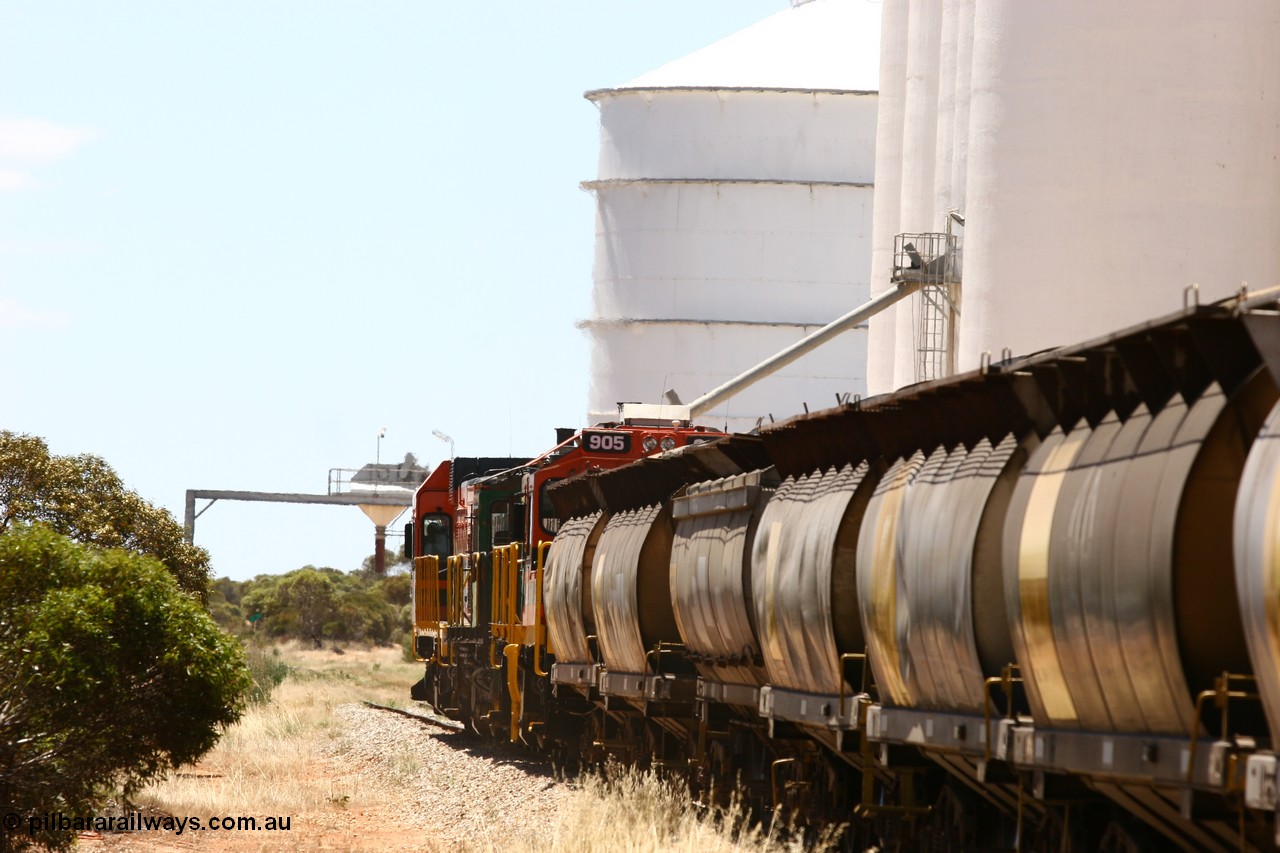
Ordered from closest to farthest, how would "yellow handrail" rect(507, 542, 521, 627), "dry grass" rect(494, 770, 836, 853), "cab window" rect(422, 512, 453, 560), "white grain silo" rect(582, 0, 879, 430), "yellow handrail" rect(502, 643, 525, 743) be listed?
"dry grass" rect(494, 770, 836, 853) → "yellow handrail" rect(502, 643, 525, 743) → "yellow handrail" rect(507, 542, 521, 627) → "cab window" rect(422, 512, 453, 560) → "white grain silo" rect(582, 0, 879, 430)

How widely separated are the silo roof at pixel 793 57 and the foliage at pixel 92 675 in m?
46.1

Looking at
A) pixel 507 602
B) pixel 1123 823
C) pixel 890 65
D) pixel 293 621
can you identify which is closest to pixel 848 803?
pixel 1123 823

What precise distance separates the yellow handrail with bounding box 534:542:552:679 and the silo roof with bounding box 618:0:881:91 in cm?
3879

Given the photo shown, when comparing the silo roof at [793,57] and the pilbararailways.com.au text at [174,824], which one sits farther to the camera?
the silo roof at [793,57]

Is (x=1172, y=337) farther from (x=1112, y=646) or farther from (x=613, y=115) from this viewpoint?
(x=613, y=115)

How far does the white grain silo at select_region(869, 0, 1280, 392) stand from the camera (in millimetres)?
31734

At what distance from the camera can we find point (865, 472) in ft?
40.4

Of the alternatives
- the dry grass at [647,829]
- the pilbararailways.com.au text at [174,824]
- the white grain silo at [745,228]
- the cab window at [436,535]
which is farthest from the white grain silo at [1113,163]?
the white grain silo at [745,228]

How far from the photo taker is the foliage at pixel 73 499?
28516mm

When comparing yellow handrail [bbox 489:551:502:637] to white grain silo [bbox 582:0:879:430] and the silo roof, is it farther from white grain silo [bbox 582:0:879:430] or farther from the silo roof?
the silo roof

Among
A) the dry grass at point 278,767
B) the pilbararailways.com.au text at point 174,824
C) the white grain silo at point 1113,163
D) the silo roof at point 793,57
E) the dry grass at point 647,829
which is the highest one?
the silo roof at point 793,57

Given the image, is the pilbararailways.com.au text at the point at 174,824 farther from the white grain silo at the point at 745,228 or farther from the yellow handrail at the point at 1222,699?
the white grain silo at the point at 745,228

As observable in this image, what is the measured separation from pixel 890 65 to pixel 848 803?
35740 mm

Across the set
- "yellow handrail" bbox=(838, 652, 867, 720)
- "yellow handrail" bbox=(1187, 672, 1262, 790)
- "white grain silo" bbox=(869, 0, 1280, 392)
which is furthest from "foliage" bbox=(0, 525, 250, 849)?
"white grain silo" bbox=(869, 0, 1280, 392)
